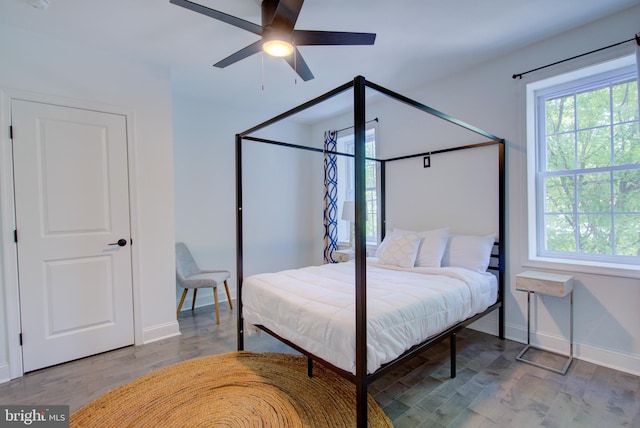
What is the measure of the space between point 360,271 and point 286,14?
4.99ft

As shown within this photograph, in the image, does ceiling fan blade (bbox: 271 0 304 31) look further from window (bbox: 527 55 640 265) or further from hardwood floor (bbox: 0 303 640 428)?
hardwood floor (bbox: 0 303 640 428)

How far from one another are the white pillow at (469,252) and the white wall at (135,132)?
2803 mm

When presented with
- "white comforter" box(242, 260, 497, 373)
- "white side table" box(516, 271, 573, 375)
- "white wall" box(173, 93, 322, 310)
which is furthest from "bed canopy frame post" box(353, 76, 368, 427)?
"white wall" box(173, 93, 322, 310)

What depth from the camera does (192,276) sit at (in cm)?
343

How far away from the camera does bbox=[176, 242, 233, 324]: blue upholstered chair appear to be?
Answer: 3.26 m

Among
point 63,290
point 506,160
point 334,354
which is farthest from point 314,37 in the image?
point 63,290

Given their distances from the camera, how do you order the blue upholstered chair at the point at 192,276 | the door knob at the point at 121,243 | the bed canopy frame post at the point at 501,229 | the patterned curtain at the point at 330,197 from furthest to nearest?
the patterned curtain at the point at 330,197 → the blue upholstered chair at the point at 192,276 → the bed canopy frame post at the point at 501,229 → the door knob at the point at 121,243

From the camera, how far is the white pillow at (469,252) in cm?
278

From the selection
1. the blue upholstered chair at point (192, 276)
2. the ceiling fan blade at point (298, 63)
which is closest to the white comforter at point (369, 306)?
the blue upholstered chair at point (192, 276)

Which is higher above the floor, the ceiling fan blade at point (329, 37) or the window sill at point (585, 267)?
the ceiling fan blade at point (329, 37)

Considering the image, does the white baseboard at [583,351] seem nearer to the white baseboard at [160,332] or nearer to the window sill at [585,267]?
the window sill at [585,267]

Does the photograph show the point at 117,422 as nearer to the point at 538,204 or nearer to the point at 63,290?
the point at 63,290

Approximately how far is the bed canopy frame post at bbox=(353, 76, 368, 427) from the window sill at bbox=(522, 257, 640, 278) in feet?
6.91

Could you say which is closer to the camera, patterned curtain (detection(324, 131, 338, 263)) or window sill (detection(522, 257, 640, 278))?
window sill (detection(522, 257, 640, 278))
